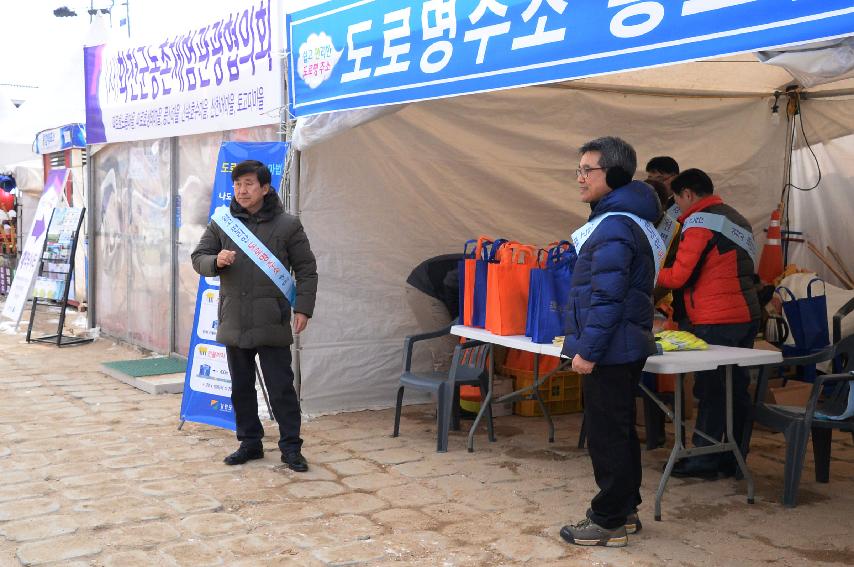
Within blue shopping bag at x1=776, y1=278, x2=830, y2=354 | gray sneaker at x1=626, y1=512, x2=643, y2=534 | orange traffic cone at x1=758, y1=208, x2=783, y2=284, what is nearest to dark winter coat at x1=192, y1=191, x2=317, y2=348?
gray sneaker at x1=626, y1=512, x2=643, y2=534

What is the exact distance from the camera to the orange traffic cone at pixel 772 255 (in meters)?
8.12

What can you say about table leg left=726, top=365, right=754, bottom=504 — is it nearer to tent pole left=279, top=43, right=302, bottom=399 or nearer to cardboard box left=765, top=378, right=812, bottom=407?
cardboard box left=765, top=378, right=812, bottom=407

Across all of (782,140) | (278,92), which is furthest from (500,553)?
(782,140)

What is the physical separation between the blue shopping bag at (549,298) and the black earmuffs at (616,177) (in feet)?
3.79

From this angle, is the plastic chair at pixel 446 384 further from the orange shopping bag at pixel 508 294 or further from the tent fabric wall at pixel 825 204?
the tent fabric wall at pixel 825 204

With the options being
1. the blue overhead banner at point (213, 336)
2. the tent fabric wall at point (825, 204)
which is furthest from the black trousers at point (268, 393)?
the tent fabric wall at point (825, 204)

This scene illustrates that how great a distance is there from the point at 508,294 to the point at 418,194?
69.5 inches

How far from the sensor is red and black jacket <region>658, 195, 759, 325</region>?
16.3 ft

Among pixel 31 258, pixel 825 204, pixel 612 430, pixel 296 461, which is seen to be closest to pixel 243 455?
pixel 296 461

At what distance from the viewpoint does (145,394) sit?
283 inches

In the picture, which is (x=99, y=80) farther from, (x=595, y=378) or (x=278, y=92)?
(x=595, y=378)

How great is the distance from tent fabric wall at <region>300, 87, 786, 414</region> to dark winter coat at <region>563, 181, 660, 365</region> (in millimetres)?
2812

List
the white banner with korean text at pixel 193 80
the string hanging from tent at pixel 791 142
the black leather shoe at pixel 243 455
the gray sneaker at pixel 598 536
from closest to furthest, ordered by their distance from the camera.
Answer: the gray sneaker at pixel 598 536 < the black leather shoe at pixel 243 455 < the white banner with korean text at pixel 193 80 < the string hanging from tent at pixel 791 142

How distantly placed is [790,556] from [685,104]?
15.5 ft
